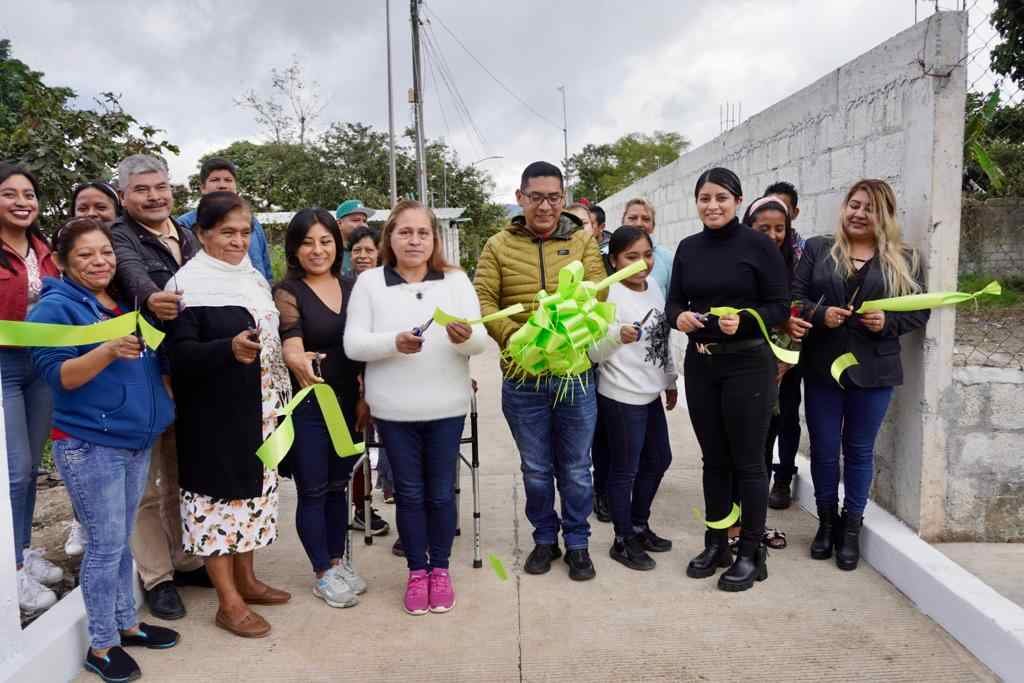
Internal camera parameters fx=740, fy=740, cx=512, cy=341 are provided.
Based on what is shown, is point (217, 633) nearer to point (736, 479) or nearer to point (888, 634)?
point (736, 479)

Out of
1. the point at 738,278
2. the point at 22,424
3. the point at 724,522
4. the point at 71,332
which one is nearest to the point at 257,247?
the point at 22,424

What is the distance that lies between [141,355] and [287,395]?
2.18ft

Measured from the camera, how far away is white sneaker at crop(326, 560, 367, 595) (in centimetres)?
348

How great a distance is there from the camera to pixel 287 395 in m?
3.32

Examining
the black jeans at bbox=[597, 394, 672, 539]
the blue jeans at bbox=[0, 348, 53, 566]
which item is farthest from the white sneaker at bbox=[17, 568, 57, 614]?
the black jeans at bbox=[597, 394, 672, 539]

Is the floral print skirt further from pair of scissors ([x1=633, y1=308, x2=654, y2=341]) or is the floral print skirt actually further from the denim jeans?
pair of scissors ([x1=633, y1=308, x2=654, y2=341])

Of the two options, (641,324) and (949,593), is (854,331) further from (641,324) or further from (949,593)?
(949,593)

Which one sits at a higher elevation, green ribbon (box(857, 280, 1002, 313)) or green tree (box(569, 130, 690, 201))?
green tree (box(569, 130, 690, 201))

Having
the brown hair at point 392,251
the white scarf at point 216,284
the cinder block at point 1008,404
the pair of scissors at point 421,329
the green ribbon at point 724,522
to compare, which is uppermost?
the brown hair at point 392,251

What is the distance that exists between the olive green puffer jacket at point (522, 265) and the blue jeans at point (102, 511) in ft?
5.38

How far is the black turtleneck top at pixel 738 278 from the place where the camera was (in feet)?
10.7

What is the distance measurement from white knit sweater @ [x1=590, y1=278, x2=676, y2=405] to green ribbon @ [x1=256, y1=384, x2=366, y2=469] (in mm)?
1217

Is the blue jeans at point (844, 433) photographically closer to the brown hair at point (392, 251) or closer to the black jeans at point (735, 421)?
the black jeans at point (735, 421)

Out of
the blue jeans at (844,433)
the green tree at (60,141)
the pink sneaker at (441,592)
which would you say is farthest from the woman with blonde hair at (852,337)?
the green tree at (60,141)
